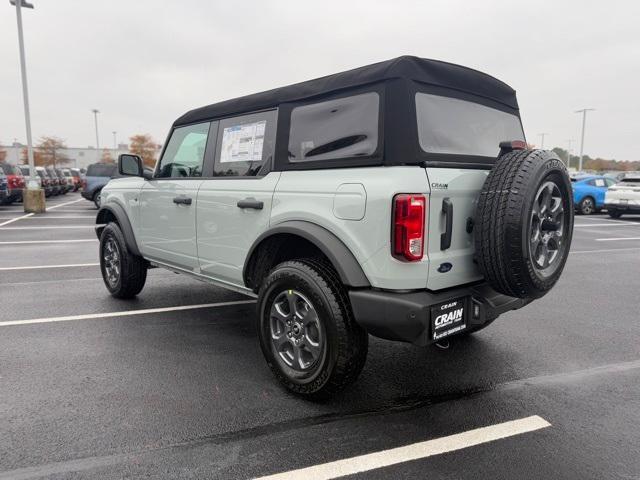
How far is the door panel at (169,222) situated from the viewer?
162 inches

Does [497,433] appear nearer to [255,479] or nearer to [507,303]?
[507,303]

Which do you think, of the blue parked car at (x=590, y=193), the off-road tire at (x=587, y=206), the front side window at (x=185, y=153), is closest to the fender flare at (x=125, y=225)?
the front side window at (x=185, y=153)

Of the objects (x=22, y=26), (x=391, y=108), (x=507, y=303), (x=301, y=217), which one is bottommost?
(x=507, y=303)

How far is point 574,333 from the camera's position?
4426 millimetres

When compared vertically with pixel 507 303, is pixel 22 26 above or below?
above

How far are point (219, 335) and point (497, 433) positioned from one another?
2.52 meters

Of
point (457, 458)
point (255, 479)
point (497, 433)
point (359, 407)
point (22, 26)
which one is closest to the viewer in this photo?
point (255, 479)

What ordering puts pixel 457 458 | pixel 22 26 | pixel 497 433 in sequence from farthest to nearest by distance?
pixel 22 26, pixel 497 433, pixel 457 458

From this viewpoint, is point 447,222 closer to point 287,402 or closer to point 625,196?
point 287,402

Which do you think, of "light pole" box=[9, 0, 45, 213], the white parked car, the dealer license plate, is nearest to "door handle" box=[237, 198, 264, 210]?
the dealer license plate

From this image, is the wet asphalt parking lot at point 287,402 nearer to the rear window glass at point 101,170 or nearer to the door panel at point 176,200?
the door panel at point 176,200

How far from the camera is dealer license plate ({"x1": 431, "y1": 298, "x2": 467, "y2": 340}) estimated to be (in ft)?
8.29

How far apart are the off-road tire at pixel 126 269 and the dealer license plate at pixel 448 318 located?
3.73m

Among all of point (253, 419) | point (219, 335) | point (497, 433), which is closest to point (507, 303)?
point (497, 433)
